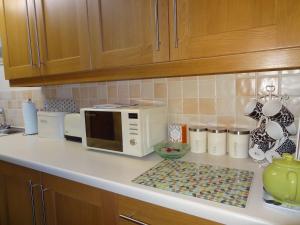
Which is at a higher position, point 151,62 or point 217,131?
point 151,62

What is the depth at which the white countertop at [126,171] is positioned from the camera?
1.96ft

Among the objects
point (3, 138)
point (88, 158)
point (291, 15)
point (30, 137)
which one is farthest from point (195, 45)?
point (3, 138)

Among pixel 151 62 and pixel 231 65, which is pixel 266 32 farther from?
pixel 151 62

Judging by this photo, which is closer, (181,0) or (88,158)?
(181,0)

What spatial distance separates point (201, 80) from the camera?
1168mm

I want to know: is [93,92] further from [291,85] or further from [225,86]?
[291,85]

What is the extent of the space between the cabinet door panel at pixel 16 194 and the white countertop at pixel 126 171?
0.06 metres

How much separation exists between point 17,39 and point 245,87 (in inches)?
55.8

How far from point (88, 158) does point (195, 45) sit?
746 millimetres

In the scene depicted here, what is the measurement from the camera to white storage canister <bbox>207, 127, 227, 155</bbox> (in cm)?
108

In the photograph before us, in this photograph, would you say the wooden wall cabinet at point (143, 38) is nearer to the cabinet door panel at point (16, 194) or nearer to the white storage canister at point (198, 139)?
the white storage canister at point (198, 139)

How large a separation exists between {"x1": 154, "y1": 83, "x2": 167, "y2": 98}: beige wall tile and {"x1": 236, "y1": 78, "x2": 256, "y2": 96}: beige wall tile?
1.33ft

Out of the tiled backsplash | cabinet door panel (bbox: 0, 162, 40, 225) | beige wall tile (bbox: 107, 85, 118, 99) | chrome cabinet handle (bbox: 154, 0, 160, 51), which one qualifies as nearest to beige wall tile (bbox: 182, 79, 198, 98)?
the tiled backsplash

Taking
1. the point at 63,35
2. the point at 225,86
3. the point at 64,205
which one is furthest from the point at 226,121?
the point at 63,35
